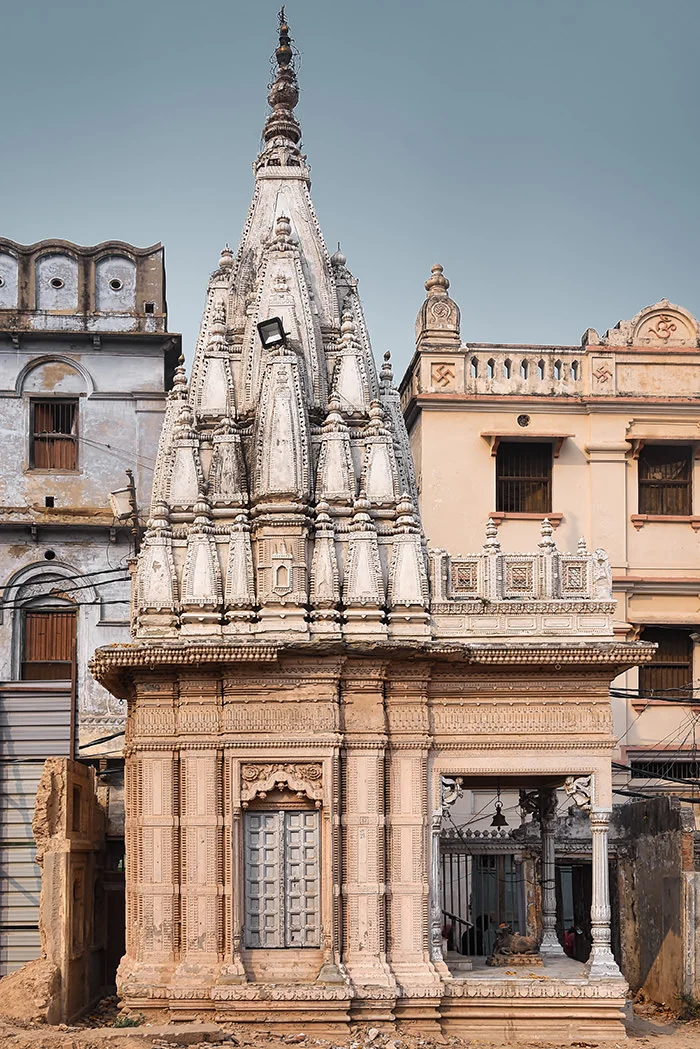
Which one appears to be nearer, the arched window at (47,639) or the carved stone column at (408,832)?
the carved stone column at (408,832)

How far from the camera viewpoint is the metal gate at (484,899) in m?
26.5

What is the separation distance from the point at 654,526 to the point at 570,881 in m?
6.95

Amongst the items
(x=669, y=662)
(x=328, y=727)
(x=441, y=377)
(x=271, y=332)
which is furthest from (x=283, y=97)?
(x=669, y=662)

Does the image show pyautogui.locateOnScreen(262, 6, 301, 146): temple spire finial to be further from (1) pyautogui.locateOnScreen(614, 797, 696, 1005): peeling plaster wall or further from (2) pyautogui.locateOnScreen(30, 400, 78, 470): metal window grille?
(1) pyautogui.locateOnScreen(614, 797, 696, 1005): peeling plaster wall

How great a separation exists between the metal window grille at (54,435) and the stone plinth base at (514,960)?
12198 mm

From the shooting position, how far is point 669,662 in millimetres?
29516

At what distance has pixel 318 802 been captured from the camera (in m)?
19.7

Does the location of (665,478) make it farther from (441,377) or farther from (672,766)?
(672,766)

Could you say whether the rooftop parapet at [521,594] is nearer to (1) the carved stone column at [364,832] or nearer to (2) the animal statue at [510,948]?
(1) the carved stone column at [364,832]

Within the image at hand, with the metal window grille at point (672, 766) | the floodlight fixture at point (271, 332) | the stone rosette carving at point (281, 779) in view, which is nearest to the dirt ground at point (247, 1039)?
the stone rosette carving at point (281, 779)

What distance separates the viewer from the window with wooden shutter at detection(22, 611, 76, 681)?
2797cm

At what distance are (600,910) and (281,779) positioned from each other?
4400 millimetres

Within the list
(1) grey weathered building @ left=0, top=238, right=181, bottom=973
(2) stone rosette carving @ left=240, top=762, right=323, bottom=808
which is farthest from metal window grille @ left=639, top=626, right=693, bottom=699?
(2) stone rosette carving @ left=240, top=762, right=323, bottom=808

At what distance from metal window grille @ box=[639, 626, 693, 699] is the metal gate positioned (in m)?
4.91
